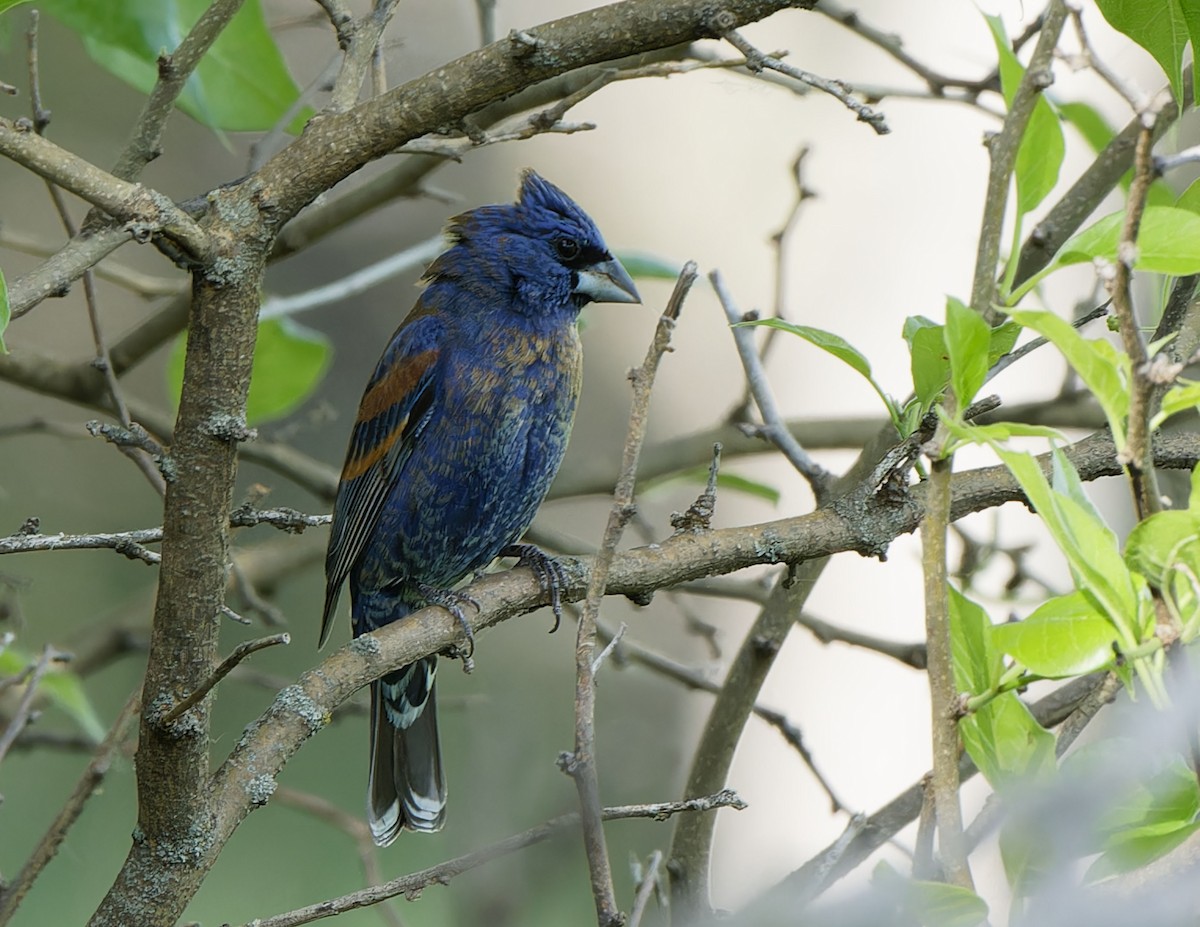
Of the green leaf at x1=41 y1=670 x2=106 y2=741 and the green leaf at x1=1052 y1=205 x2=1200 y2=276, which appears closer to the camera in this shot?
the green leaf at x1=1052 y1=205 x2=1200 y2=276

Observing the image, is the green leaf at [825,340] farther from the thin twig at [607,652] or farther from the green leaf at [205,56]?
the green leaf at [205,56]

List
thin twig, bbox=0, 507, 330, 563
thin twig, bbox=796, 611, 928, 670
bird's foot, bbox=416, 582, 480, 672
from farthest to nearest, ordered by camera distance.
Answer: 1. thin twig, bbox=796, 611, 928, 670
2. bird's foot, bbox=416, 582, 480, 672
3. thin twig, bbox=0, 507, 330, 563

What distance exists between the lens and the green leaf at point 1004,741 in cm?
129

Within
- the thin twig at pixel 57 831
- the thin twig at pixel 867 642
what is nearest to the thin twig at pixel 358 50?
the thin twig at pixel 57 831

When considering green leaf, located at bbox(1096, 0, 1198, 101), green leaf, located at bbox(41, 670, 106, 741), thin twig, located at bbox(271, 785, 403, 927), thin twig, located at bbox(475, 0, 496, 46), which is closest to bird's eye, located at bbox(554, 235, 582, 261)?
thin twig, located at bbox(475, 0, 496, 46)

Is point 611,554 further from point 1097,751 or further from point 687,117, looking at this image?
point 687,117

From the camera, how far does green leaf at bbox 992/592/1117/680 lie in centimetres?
118

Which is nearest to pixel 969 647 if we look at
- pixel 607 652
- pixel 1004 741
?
pixel 1004 741

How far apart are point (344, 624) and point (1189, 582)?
499 cm

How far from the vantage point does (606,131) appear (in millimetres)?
8164

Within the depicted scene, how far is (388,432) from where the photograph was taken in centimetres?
362

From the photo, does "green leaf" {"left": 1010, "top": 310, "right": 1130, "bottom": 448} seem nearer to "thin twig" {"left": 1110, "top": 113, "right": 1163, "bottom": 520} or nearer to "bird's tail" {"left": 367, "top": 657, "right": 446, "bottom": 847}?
"thin twig" {"left": 1110, "top": 113, "right": 1163, "bottom": 520}

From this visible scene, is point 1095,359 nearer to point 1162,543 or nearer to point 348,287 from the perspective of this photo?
point 1162,543

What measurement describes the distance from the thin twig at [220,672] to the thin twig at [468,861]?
0.28 meters
